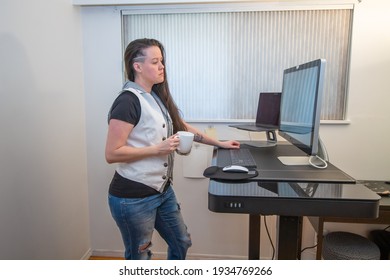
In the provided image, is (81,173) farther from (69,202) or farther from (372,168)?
(372,168)

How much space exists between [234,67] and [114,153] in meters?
1.25

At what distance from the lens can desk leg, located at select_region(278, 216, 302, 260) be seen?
3.66 feet

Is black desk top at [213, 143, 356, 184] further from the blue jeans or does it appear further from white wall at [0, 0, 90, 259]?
white wall at [0, 0, 90, 259]

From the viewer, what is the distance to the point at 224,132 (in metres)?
2.23

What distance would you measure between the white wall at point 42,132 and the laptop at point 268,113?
1.11m

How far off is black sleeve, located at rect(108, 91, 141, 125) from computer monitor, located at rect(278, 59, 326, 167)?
652 millimetres

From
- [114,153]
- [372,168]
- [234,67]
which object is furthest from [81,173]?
[372,168]

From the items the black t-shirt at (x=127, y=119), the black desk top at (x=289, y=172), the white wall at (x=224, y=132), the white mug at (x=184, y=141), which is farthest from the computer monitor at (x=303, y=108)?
the white wall at (x=224, y=132)

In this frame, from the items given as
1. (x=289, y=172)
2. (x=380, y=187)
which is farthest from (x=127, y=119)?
(x=380, y=187)

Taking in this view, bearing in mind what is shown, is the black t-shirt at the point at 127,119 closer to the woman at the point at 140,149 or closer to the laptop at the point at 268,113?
the woman at the point at 140,149

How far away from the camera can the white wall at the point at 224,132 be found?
200 cm

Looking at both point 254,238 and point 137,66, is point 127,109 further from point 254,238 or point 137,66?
point 254,238

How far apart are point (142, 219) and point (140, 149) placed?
0.30 metres

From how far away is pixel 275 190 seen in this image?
39.5 inches
